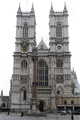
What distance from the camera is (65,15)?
65688mm

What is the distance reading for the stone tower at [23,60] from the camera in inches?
2315

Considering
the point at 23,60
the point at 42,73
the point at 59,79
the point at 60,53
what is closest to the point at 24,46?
the point at 23,60

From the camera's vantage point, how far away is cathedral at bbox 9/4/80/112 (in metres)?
57.5

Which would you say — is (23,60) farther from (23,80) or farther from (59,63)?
(59,63)

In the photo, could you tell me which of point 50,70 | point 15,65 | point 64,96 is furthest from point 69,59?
point 15,65

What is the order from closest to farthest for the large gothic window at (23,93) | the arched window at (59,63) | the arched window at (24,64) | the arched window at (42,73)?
1. the large gothic window at (23,93)
2. the arched window at (42,73)
3. the arched window at (59,63)
4. the arched window at (24,64)

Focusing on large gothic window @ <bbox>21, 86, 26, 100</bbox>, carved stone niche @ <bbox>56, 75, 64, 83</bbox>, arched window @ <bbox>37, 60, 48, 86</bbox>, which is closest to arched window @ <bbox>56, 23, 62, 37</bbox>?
arched window @ <bbox>37, 60, 48, 86</bbox>

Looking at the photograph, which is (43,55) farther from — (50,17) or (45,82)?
(50,17)

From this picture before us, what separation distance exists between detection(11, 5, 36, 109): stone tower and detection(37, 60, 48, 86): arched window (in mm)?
2338

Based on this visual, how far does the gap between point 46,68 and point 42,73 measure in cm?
187

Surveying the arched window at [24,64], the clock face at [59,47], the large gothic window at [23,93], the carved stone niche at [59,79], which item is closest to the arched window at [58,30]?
the clock face at [59,47]

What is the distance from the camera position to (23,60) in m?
62.6

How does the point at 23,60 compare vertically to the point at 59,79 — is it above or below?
above

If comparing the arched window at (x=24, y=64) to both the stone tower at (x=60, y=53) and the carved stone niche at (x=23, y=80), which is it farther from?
the stone tower at (x=60, y=53)
